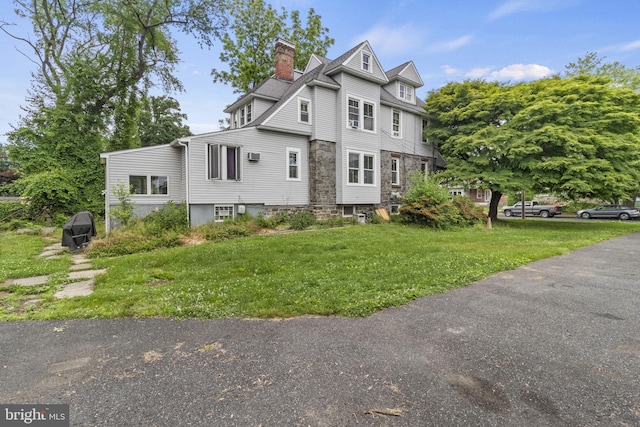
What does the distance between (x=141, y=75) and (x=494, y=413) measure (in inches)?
1004

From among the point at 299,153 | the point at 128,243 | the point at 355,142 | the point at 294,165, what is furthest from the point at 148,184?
the point at 355,142

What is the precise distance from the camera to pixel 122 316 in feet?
13.4

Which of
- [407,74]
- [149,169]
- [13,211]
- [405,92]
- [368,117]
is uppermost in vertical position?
[407,74]

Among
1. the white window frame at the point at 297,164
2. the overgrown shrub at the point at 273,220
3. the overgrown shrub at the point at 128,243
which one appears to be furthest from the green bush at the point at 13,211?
the white window frame at the point at 297,164

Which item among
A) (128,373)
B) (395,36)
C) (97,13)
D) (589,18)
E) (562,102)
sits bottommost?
(128,373)

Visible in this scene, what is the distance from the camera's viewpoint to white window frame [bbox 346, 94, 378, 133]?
15.7 m

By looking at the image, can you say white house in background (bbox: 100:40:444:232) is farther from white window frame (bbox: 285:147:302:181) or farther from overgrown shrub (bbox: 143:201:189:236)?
overgrown shrub (bbox: 143:201:189:236)

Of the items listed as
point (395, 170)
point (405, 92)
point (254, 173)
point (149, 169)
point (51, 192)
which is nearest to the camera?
point (149, 169)

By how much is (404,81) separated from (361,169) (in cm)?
769

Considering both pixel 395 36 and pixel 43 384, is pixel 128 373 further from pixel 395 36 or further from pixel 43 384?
pixel 395 36

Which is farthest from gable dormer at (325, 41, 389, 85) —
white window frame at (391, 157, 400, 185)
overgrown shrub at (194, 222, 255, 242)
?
overgrown shrub at (194, 222, 255, 242)

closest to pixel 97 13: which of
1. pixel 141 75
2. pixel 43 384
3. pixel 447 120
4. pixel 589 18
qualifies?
pixel 141 75

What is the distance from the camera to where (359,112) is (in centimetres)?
1606

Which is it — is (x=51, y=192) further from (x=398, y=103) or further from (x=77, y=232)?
(x=398, y=103)
